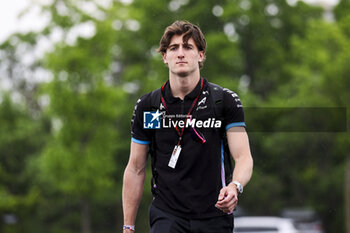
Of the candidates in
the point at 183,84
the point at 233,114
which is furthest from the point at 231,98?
the point at 183,84

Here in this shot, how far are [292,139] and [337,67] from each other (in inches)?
297

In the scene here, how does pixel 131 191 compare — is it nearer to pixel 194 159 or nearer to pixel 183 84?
pixel 194 159

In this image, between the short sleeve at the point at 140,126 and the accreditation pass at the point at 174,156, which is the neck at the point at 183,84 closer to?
the short sleeve at the point at 140,126

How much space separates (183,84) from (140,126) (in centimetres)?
39

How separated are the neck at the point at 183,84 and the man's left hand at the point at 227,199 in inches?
32.3

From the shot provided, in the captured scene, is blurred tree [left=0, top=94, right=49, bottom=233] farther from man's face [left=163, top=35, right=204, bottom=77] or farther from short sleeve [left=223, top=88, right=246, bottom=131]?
short sleeve [left=223, top=88, right=246, bottom=131]

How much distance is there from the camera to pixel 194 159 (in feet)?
13.2

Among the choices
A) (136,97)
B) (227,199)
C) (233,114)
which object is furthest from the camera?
(136,97)

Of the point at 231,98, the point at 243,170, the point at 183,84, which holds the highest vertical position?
the point at 183,84

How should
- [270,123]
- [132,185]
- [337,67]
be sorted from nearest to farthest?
[132,185] → [337,67] → [270,123]

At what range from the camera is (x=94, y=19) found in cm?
2617

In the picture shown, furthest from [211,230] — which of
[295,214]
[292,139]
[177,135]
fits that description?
[292,139]

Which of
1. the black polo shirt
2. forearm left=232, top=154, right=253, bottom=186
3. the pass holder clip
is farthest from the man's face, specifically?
forearm left=232, top=154, right=253, bottom=186

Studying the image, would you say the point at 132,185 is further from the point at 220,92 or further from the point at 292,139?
the point at 292,139
